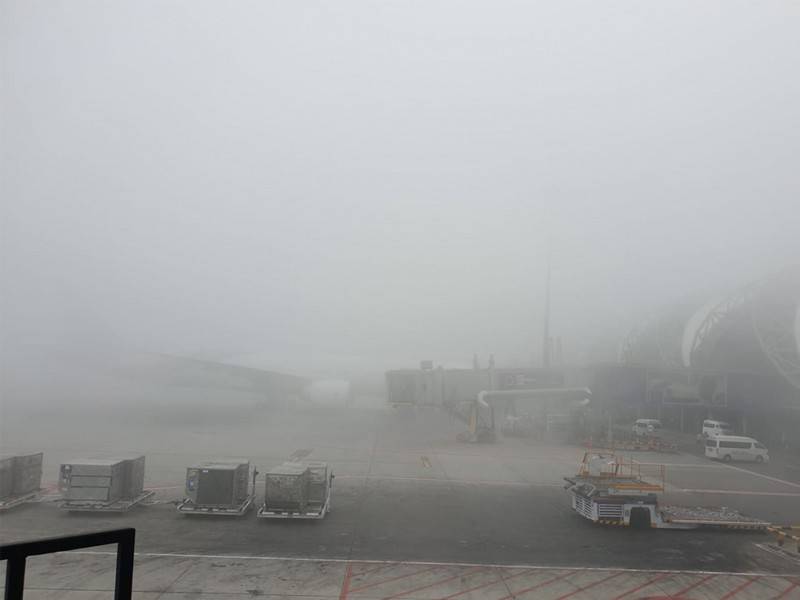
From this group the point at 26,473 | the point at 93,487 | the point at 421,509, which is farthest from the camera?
the point at 421,509

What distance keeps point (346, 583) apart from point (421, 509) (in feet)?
22.1

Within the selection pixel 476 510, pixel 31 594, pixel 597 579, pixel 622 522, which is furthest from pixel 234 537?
pixel 622 522

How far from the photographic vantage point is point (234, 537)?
14.4m

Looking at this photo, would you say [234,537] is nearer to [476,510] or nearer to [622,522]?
[476,510]

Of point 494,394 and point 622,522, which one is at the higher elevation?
point 494,394

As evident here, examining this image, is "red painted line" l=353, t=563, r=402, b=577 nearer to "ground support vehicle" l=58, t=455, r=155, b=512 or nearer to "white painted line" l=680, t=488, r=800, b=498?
"ground support vehicle" l=58, t=455, r=155, b=512

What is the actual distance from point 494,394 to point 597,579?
72.4 feet

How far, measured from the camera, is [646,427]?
1774 inches

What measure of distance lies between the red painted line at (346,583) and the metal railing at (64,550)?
836cm

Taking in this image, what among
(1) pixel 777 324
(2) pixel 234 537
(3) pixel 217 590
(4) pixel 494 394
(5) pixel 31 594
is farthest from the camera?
(1) pixel 777 324

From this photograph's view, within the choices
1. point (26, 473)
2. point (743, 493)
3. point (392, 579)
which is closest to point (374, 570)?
point (392, 579)

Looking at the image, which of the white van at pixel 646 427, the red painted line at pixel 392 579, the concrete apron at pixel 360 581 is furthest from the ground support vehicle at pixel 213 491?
the white van at pixel 646 427

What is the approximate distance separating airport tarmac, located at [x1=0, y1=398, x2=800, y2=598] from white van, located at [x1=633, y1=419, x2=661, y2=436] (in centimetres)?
1084

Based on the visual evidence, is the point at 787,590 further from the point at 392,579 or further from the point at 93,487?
the point at 93,487
